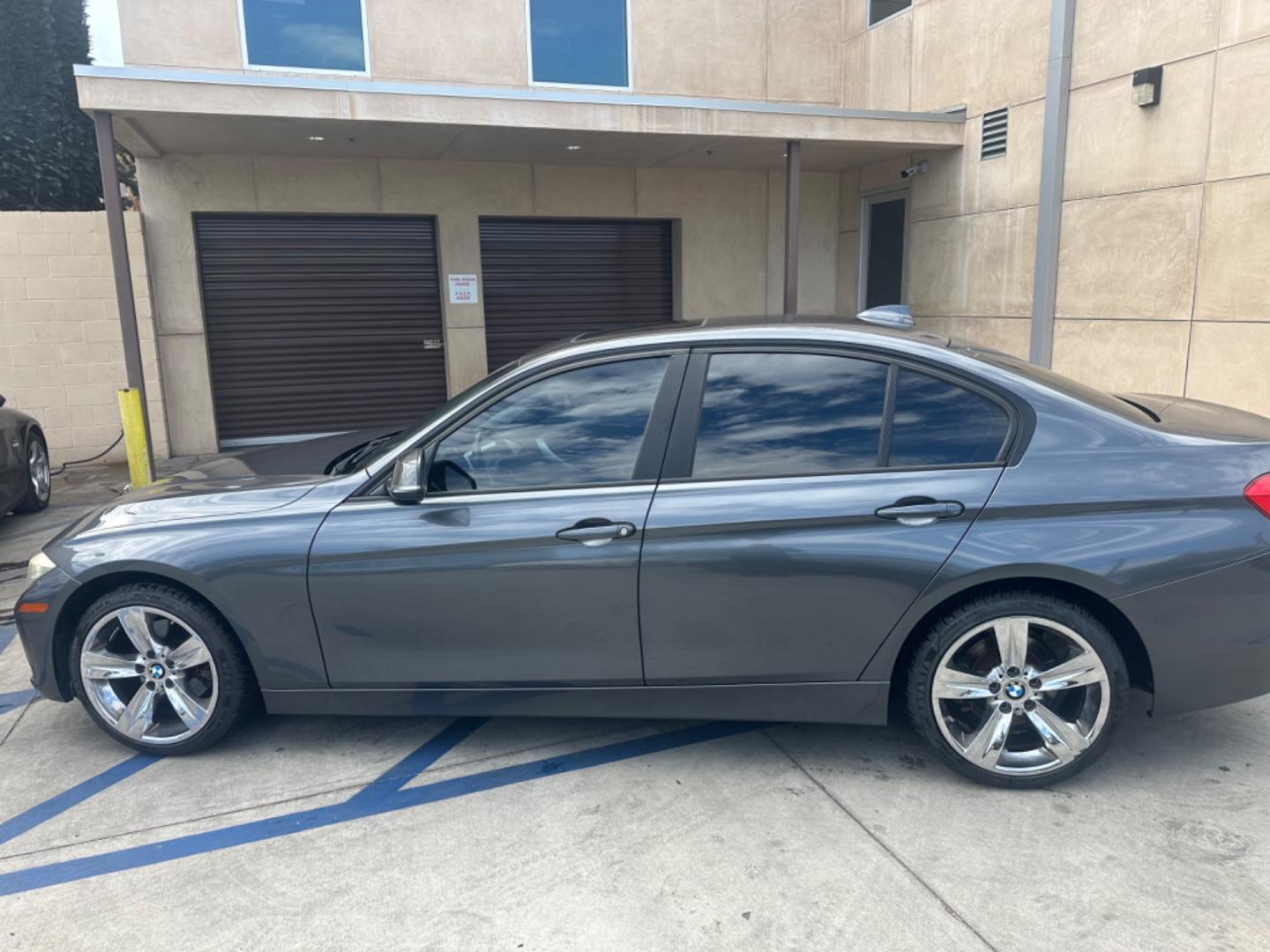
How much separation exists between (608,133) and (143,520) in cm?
662

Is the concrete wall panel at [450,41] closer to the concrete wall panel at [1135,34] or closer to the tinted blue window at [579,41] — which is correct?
the tinted blue window at [579,41]

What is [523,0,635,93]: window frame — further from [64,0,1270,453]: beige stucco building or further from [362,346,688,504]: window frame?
[362,346,688,504]: window frame

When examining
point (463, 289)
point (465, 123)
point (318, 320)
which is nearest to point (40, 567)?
point (465, 123)

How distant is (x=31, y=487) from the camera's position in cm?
779

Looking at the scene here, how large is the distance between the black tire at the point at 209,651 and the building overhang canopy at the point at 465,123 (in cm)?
555

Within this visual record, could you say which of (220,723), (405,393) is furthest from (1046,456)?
(405,393)

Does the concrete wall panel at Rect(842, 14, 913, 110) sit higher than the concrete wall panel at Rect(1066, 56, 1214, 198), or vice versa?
the concrete wall panel at Rect(842, 14, 913, 110)

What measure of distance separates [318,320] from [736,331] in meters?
8.55

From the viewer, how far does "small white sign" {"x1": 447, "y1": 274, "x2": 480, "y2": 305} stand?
36.1ft

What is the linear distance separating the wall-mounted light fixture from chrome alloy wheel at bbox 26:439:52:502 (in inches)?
394

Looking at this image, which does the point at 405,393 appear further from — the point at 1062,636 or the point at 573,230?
the point at 1062,636

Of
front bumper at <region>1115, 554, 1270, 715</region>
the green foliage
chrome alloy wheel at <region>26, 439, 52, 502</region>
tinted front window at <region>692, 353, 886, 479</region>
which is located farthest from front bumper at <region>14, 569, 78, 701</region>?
the green foliage

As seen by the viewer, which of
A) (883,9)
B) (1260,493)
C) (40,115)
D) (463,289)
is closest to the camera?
(1260,493)

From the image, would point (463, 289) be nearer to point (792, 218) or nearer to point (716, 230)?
point (716, 230)
